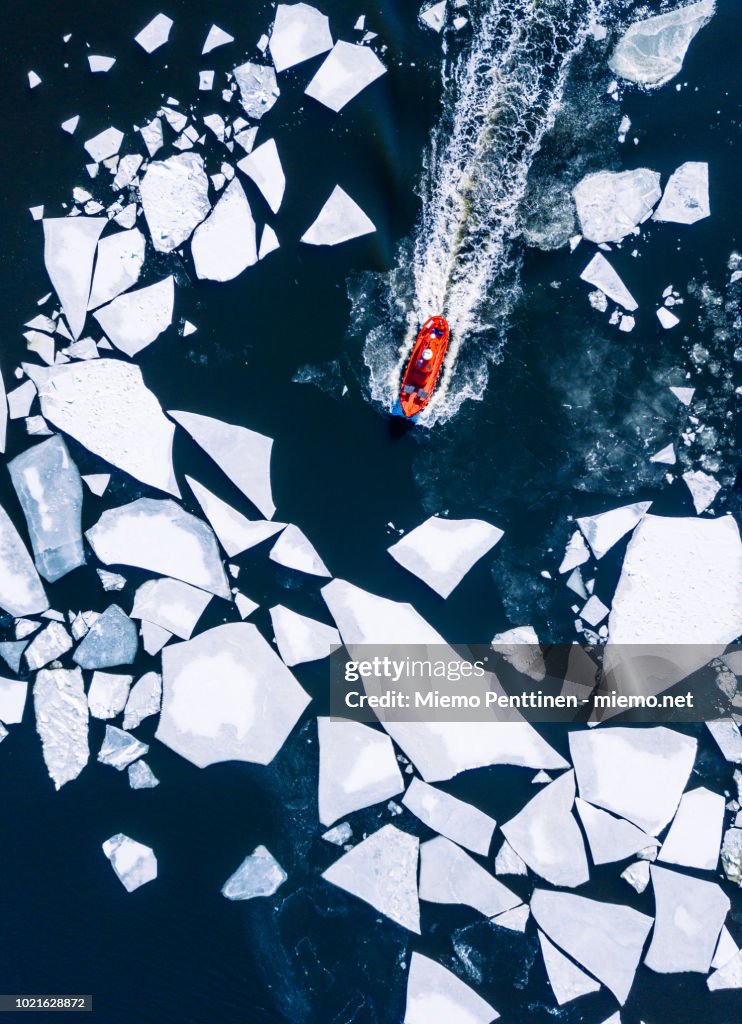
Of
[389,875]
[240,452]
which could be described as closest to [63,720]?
[240,452]

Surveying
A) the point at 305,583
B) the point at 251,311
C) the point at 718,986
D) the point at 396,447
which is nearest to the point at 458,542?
the point at 396,447

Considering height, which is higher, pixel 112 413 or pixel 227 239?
pixel 227 239

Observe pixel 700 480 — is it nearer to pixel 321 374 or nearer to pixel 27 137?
pixel 321 374

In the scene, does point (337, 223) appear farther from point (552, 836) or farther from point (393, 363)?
point (552, 836)

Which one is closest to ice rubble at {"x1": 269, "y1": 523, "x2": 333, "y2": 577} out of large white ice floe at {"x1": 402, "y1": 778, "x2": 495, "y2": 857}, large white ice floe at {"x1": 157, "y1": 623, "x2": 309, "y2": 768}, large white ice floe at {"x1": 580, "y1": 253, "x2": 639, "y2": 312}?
large white ice floe at {"x1": 157, "y1": 623, "x2": 309, "y2": 768}

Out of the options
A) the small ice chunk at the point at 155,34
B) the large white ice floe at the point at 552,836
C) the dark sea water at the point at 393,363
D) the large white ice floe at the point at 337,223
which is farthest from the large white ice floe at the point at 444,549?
the small ice chunk at the point at 155,34

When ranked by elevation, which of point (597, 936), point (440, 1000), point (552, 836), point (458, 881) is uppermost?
point (552, 836)
